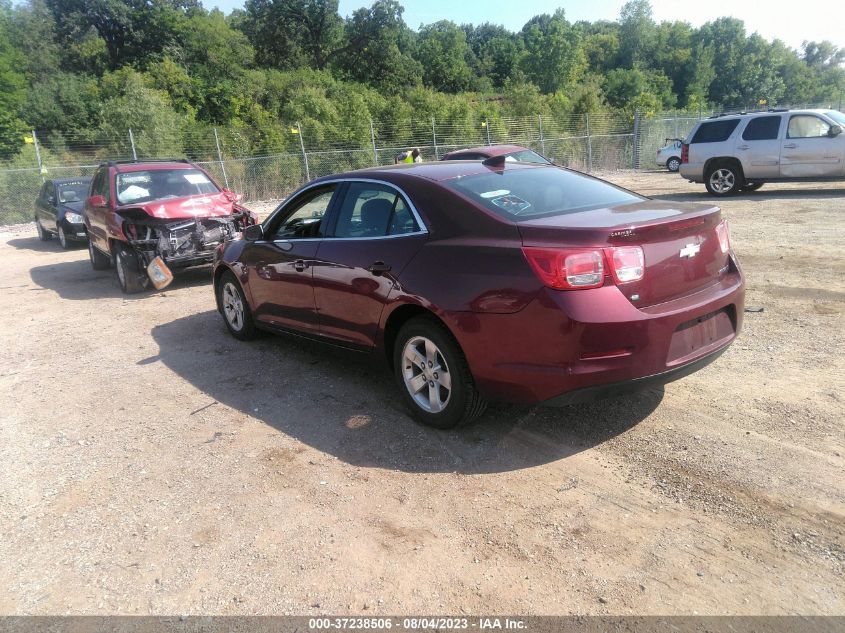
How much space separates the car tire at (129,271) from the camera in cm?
900

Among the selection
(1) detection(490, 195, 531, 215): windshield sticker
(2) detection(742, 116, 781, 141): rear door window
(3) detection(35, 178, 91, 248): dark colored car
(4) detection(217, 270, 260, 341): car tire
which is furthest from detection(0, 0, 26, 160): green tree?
(1) detection(490, 195, 531, 215): windshield sticker

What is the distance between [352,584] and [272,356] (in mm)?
3396

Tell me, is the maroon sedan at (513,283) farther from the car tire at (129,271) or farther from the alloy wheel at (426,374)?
the car tire at (129,271)

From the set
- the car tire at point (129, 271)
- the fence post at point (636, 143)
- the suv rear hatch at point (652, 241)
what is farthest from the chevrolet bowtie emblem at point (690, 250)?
the fence post at point (636, 143)

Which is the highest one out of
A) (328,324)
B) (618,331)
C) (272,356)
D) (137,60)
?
(137,60)

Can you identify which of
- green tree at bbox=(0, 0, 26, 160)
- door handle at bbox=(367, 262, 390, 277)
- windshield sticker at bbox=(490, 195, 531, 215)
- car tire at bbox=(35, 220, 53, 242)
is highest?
green tree at bbox=(0, 0, 26, 160)

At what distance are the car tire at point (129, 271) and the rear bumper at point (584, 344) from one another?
691 centimetres

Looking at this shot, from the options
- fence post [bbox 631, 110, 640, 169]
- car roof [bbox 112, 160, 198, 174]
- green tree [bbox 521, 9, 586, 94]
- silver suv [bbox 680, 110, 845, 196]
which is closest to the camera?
car roof [bbox 112, 160, 198, 174]

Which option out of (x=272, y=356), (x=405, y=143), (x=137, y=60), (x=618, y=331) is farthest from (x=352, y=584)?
(x=137, y=60)

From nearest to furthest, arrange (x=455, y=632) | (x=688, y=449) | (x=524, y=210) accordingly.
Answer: (x=455, y=632) → (x=688, y=449) → (x=524, y=210)

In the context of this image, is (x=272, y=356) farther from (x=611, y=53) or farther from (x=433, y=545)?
(x=611, y=53)

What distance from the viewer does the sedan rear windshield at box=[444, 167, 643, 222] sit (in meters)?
3.87

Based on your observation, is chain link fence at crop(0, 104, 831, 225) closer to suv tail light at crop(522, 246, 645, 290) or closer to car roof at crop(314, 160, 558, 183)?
car roof at crop(314, 160, 558, 183)

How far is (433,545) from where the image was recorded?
2.93 m
